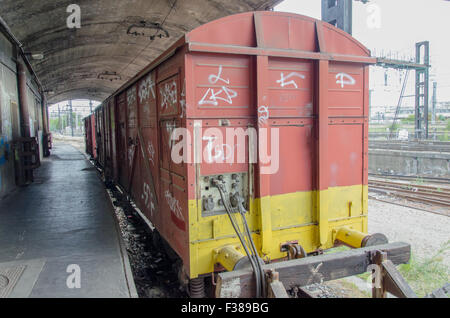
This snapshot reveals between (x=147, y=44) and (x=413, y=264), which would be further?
(x=147, y=44)

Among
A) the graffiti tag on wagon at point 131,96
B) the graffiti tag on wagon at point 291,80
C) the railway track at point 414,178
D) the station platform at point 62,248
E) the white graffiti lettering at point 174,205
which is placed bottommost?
the railway track at point 414,178

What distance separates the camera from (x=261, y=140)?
3879 millimetres

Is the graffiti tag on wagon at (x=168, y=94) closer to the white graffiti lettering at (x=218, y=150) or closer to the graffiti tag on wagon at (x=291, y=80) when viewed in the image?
the white graffiti lettering at (x=218, y=150)

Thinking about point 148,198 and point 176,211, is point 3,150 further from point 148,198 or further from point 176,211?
point 176,211

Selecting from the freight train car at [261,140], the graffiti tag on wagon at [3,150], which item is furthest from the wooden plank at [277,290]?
the graffiti tag on wagon at [3,150]

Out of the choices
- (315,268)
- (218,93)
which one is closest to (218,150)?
(218,93)

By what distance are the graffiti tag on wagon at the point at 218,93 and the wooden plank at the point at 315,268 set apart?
5.88 feet

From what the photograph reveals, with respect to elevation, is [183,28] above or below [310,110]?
above

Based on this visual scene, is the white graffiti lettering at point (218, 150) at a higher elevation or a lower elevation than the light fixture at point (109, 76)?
lower

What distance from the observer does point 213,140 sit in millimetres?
3736

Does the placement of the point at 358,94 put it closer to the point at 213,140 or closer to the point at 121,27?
the point at 213,140

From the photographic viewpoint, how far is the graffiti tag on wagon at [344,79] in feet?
14.2
